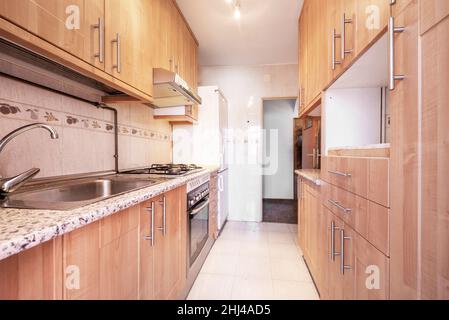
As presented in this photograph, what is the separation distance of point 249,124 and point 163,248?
8.76 feet

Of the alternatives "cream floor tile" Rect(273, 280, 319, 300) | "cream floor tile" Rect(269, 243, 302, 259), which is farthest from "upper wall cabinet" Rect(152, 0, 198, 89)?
"cream floor tile" Rect(269, 243, 302, 259)

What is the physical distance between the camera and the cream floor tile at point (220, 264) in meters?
1.96

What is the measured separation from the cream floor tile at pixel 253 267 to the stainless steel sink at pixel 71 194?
123 centimetres

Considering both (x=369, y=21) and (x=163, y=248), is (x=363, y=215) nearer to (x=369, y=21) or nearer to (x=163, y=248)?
(x=369, y=21)

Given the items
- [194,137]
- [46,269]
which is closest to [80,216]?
[46,269]

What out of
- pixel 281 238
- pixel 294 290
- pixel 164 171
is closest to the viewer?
pixel 294 290

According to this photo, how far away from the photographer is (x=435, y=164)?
22.2 inches

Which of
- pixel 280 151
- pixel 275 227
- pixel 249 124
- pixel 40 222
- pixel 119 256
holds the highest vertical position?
pixel 249 124

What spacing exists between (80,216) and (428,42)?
105cm

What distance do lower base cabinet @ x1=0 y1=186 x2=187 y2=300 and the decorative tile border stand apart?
2.35 ft

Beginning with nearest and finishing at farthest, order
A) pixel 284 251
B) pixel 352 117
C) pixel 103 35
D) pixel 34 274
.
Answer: pixel 34 274, pixel 103 35, pixel 352 117, pixel 284 251

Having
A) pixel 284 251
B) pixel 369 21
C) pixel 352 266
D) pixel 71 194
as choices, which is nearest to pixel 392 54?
pixel 369 21

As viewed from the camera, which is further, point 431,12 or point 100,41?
point 100,41
